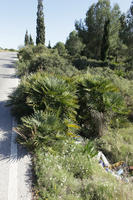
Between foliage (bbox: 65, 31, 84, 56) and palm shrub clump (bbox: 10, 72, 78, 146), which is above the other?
foliage (bbox: 65, 31, 84, 56)

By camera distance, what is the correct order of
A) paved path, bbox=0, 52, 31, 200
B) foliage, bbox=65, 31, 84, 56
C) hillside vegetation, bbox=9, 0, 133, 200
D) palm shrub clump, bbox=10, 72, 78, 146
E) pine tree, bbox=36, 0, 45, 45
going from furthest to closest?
foliage, bbox=65, 31, 84, 56 < pine tree, bbox=36, 0, 45, 45 < palm shrub clump, bbox=10, 72, 78, 146 < hillside vegetation, bbox=9, 0, 133, 200 < paved path, bbox=0, 52, 31, 200

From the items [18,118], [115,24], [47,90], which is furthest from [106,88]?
[115,24]

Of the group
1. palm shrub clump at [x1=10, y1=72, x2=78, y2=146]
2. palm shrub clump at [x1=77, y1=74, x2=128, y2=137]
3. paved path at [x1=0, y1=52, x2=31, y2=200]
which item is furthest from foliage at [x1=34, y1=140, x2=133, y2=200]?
palm shrub clump at [x1=77, y1=74, x2=128, y2=137]

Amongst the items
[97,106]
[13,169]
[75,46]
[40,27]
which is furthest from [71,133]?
[75,46]

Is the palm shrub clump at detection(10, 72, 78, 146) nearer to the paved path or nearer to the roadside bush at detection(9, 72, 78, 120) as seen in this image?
the roadside bush at detection(9, 72, 78, 120)

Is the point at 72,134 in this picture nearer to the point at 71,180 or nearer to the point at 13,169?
the point at 71,180

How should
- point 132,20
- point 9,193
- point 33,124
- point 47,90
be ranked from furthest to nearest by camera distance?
point 132,20 < point 47,90 < point 33,124 < point 9,193

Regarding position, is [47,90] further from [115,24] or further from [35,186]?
[115,24]

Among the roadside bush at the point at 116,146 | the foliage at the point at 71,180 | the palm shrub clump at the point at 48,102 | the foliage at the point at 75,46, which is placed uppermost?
the foliage at the point at 75,46

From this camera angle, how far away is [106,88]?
6113 millimetres

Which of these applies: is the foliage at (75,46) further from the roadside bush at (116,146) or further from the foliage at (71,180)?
the foliage at (71,180)

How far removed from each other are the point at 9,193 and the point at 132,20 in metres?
26.5

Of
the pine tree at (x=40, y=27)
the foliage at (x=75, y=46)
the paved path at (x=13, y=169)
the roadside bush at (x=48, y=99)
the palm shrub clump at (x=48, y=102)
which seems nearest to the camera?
the paved path at (x=13, y=169)

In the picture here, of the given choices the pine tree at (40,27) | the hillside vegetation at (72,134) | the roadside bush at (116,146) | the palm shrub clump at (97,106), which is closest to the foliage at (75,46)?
the pine tree at (40,27)
